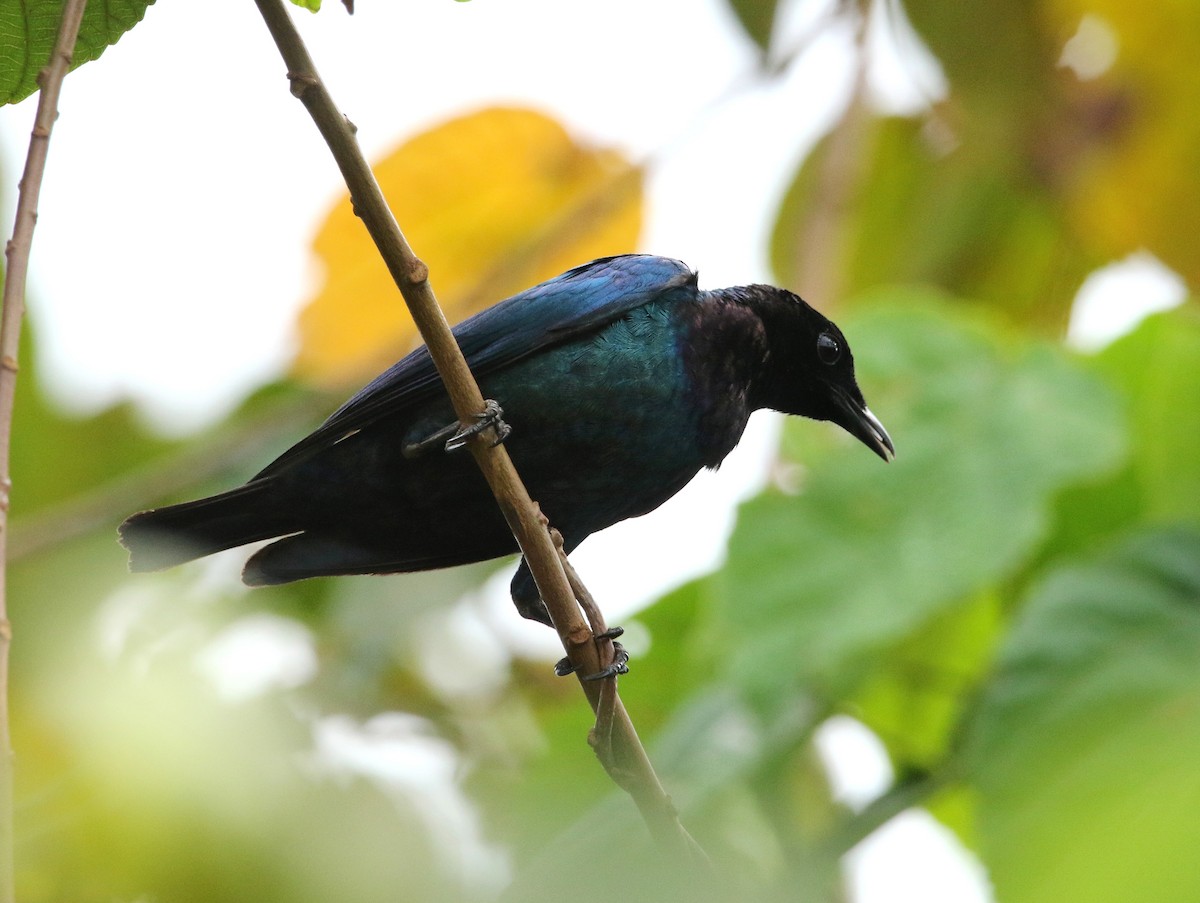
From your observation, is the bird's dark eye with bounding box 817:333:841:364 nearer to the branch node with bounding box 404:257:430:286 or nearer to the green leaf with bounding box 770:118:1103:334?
the green leaf with bounding box 770:118:1103:334

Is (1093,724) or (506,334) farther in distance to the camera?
(1093,724)

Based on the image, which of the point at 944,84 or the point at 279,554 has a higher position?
the point at 944,84

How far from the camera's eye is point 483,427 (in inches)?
100.0

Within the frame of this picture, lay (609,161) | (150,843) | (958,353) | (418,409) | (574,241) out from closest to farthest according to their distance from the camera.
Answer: (418,409) < (150,843) < (958,353) < (574,241) < (609,161)

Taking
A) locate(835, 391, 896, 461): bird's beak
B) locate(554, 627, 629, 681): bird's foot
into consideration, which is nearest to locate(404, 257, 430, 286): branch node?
locate(554, 627, 629, 681): bird's foot

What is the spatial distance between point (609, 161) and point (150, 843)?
2.55 meters

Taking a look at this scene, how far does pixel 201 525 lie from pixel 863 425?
1767 millimetres

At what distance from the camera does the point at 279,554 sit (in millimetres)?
3373

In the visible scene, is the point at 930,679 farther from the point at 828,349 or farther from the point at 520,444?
the point at 520,444

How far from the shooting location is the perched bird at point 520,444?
317cm

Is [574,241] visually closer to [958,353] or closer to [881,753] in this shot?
[958,353]

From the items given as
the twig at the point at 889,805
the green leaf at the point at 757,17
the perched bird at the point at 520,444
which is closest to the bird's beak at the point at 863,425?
the perched bird at the point at 520,444

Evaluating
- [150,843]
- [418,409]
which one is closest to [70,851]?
[150,843]

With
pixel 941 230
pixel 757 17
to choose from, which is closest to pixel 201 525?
pixel 757 17
